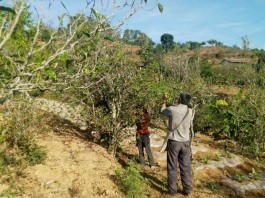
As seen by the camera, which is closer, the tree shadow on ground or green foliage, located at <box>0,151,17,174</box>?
green foliage, located at <box>0,151,17,174</box>

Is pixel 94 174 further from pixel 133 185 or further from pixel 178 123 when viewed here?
pixel 178 123

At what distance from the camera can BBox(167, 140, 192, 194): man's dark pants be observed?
7.41m

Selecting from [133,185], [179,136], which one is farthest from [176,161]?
[133,185]

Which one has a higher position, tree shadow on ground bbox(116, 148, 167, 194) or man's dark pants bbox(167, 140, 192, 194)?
man's dark pants bbox(167, 140, 192, 194)

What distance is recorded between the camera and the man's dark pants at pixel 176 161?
7.41 metres

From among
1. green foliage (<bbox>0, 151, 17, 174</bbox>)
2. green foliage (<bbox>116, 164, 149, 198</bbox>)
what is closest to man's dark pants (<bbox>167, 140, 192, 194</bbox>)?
green foliage (<bbox>116, 164, 149, 198</bbox>)

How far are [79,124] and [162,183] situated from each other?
4.55m

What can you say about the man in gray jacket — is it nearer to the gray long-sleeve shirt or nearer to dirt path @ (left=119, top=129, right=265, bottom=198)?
the gray long-sleeve shirt

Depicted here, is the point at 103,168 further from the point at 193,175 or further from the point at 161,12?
the point at 161,12

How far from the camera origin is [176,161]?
745 centimetres

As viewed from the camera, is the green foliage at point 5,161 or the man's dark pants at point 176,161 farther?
the green foliage at point 5,161

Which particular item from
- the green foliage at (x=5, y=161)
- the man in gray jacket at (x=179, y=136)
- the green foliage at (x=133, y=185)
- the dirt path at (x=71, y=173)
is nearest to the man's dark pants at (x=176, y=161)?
the man in gray jacket at (x=179, y=136)

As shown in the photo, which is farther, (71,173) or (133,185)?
(71,173)

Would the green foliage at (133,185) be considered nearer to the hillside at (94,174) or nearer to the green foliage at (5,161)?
the hillside at (94,174)
